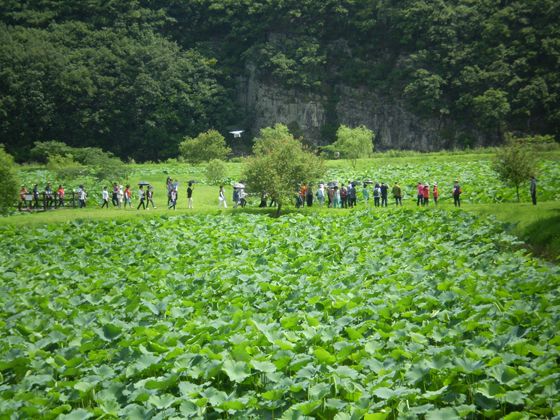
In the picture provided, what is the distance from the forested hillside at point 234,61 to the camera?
5178 centimetres

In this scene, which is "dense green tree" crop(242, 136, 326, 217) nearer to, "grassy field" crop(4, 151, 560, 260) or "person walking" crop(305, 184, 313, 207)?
"person walking" crop(305, 184, 313, 207)

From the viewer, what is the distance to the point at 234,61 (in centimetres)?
6775

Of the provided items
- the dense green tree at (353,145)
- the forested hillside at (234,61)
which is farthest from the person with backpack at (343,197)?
the forested hillside at (234,61)

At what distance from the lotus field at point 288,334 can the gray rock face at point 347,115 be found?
156 feet

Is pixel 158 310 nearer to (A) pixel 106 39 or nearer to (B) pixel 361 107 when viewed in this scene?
(B) pixel 361 107

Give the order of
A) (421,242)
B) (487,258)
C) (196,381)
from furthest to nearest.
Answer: (421,242)
(487,258)
(196,381)

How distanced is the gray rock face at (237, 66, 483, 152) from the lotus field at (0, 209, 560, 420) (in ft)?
156

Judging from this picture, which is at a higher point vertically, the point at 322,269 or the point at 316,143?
the point at 316,143

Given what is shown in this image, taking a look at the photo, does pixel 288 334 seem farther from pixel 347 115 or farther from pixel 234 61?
pixel 234 61

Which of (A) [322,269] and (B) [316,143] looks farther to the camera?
(B) [316,143]

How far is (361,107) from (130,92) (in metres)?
31.2

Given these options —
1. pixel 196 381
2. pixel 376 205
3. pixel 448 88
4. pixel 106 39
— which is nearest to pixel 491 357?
pixel 196 381

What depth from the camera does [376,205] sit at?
78.8ft

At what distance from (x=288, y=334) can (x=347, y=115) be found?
194ft
